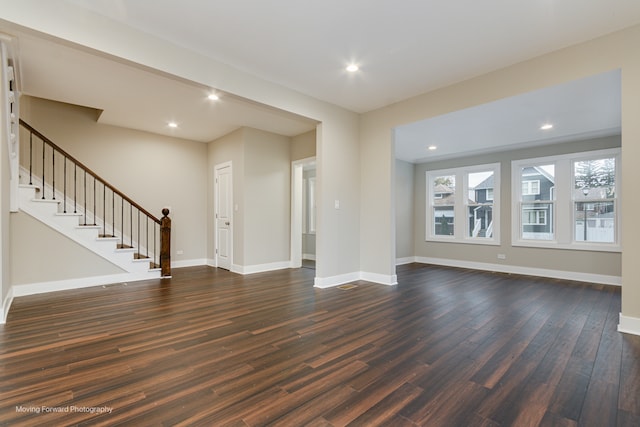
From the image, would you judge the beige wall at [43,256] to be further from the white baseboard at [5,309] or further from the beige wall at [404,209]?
the beige wall at [404,209]

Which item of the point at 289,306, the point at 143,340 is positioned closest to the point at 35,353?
the point at 143,340

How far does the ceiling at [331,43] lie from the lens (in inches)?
102

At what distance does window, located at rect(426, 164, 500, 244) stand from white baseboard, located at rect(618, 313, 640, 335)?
151 inches

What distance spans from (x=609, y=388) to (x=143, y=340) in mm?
3460

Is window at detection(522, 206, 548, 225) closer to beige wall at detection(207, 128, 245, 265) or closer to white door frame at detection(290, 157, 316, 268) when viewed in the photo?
white door frame at detection(290, 157, 316, 268)

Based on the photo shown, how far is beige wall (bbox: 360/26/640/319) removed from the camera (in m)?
2.82

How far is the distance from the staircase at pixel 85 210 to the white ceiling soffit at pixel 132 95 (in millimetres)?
977

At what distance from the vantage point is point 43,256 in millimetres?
4266

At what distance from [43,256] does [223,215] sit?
2921mm

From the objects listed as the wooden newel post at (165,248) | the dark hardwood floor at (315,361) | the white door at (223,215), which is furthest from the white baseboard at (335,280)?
the wooden newel post at (165,248)

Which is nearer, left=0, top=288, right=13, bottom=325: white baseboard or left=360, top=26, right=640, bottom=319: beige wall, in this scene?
left=360, top=26, right=640, bottom=319: beige wall

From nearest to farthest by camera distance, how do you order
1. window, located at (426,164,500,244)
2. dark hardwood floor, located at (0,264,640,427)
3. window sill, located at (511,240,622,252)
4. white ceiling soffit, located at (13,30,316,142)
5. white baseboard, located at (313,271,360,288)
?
dark hardwood floor, located at (0,264,640,427), white ceiling soffit, located at (13,30,316,142), white baseboard, located at (313,271,360,288), window sill, located at (511,240,622,252), window, located at (426,164,500,244)

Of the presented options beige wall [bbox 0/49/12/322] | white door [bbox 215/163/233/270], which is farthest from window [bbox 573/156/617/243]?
beige wall [bbox 0/49/12/322]

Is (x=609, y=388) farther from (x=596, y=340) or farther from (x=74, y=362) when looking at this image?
(x=74, y=362)
